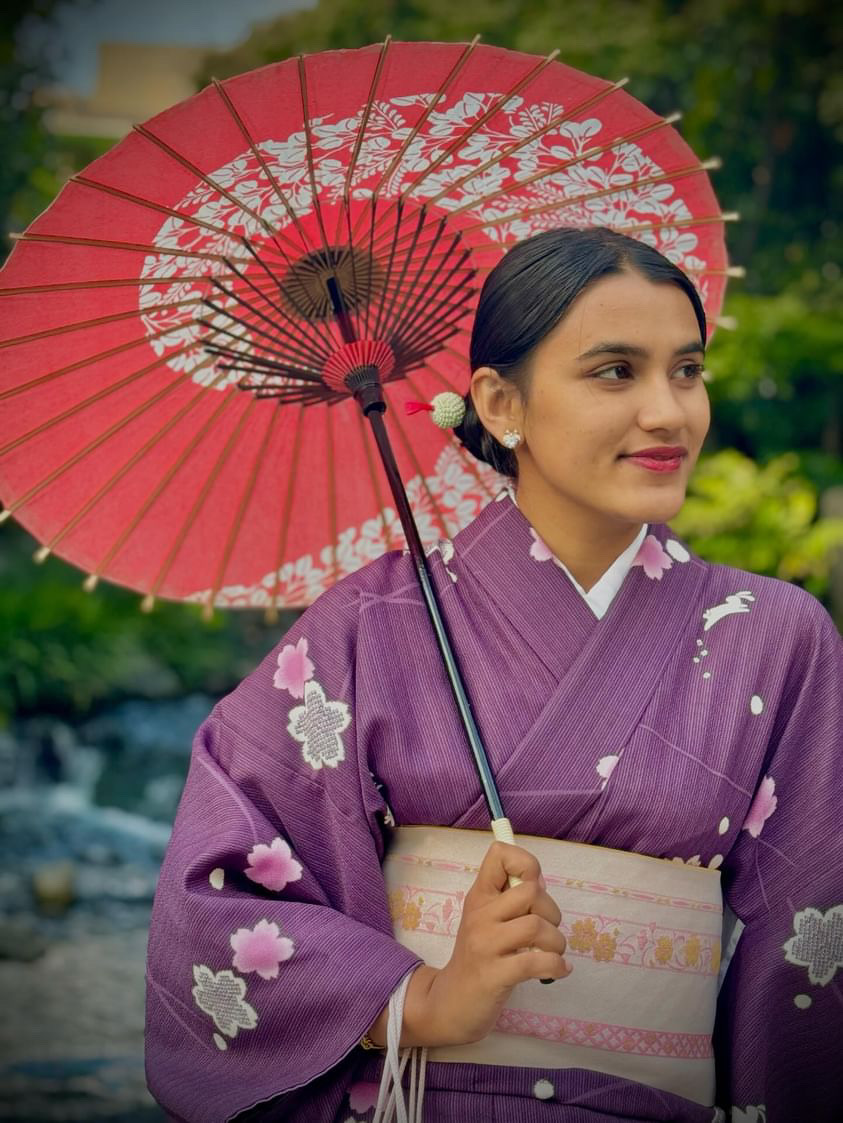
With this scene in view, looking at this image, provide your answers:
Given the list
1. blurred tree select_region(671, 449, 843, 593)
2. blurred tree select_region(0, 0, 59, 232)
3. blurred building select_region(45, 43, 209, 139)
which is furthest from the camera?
blurred building select_region(45, 43, 209, 139)

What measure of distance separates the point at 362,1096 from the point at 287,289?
4.01 feet

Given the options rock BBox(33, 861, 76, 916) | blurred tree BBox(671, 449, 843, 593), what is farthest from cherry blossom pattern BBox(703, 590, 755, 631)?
rock BBox(33, 861, 76, 916)

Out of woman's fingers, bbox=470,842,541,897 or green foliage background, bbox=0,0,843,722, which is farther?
green foliage background, bbox=0,0,843,722

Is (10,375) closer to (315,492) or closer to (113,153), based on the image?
(113,153)

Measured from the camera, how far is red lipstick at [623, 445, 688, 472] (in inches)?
66.7

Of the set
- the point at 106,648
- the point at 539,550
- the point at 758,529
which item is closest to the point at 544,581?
the point at 539,550

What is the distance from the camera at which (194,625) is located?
367 inches

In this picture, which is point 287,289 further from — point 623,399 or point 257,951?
point 257,951

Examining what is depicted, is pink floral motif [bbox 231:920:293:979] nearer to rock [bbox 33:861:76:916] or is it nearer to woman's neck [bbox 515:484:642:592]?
woman's neck [bbox 515:484:642:592]

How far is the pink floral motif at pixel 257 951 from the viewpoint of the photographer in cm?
165

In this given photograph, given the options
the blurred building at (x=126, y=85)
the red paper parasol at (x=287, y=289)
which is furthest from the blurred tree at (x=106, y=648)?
the red paper parasol at (x=287, y=289)

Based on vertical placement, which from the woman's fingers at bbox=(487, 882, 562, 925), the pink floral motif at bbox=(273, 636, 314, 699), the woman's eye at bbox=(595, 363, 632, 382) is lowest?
the woman's fingers at bbox=(487, 882, 562, 925)

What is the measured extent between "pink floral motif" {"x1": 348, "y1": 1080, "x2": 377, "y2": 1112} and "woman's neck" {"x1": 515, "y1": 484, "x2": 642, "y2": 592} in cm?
78

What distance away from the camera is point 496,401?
6.09ft
